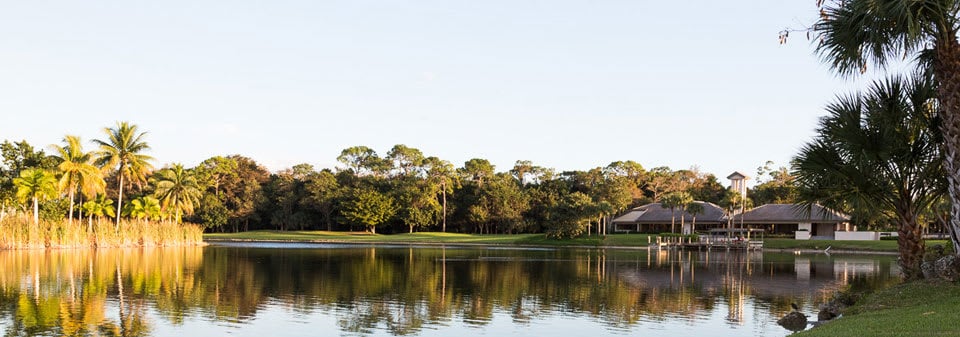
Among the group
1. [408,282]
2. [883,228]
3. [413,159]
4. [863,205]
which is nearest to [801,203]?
[863,205]

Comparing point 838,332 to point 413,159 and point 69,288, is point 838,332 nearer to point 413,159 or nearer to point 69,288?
point 69,288

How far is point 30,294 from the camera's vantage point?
85.3 feet

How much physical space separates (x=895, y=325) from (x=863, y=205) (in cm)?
842

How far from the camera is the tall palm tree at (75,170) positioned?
60.7 m

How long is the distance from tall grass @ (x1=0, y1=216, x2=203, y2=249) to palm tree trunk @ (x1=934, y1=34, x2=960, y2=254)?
176 ft

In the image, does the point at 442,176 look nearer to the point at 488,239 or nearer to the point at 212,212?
the point at 488,239

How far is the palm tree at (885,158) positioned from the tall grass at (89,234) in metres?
50.4

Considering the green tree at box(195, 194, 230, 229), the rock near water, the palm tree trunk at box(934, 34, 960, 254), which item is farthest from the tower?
the palm tree trunk at box(934, 34, 960, 254)

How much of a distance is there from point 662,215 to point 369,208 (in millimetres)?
38068

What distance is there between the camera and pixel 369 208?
344 feet

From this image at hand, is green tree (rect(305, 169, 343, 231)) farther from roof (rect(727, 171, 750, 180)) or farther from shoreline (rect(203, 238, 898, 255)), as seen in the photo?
roof (rect(727, 171, 750, 180))

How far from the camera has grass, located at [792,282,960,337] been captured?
13289 millimetres

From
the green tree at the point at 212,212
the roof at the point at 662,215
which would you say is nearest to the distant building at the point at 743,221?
the roof at the point at 662,215

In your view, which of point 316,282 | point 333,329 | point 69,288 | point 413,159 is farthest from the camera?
point 413,159
